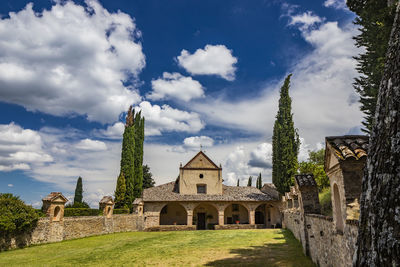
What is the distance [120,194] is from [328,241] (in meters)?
27.4

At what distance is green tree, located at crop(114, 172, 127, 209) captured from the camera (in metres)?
30.7

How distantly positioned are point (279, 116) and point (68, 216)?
24024 mm

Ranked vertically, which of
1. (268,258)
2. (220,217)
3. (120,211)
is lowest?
(220,217)

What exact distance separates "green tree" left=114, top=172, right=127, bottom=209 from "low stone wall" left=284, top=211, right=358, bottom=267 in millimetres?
24448

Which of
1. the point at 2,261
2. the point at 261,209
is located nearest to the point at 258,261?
the point at 2,261

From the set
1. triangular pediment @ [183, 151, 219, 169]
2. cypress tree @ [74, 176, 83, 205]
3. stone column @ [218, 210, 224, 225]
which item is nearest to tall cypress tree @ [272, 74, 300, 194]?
stone column @ [218, 210, 224, 225]

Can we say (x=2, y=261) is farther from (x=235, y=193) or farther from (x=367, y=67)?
(x=235, y=193)

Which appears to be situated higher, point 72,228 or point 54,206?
point 54,206

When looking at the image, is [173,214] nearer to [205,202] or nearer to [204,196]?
[204,196]

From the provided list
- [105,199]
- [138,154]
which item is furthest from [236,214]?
[105,199]

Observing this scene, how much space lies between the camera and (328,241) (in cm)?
720

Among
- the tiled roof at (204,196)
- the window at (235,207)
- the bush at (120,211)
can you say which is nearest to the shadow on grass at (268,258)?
the tiled roof at (204,196)

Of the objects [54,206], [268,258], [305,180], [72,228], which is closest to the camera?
[268,258]

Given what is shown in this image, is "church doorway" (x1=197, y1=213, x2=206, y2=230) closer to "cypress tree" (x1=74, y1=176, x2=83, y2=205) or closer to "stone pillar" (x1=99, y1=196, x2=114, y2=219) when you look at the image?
"stone pillar" (x1=99, y1=196, x2=114, y2=219)
